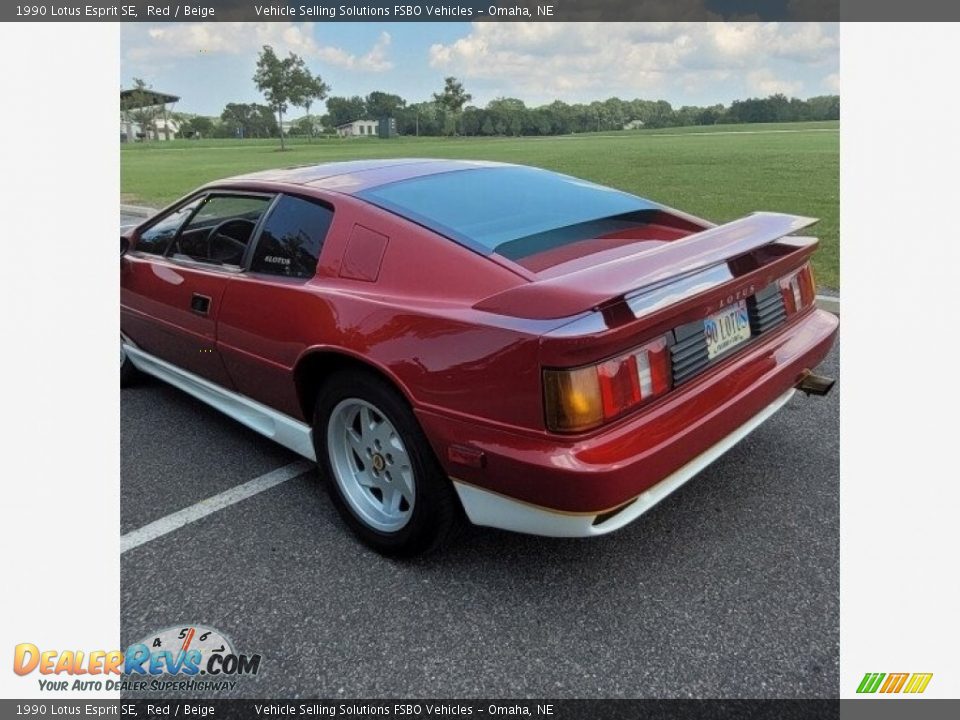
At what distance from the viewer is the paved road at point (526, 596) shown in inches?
81.3

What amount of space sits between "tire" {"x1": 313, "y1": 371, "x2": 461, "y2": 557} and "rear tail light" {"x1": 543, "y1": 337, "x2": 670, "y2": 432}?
549mm

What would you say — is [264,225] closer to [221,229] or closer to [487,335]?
[221,229]

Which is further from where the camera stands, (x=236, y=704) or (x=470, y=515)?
(x=470, y=515)

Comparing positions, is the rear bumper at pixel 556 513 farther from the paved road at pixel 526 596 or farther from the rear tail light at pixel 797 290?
the rear tail light at pixel 797 290

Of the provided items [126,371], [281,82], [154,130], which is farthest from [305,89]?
[126,371]

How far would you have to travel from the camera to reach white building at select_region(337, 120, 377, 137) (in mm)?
51131

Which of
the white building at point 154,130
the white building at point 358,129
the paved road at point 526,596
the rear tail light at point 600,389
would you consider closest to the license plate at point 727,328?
the rear tail light at point 600,389

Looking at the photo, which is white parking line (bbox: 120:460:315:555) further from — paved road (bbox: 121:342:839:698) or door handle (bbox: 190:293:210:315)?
door handle (bbox: 190:293:210:315)

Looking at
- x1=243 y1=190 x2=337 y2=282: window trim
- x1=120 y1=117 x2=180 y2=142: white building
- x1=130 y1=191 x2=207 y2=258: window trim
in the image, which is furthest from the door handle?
x1=120 y1=117 x2=180 y2=142: white building

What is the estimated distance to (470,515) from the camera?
7.67 ft

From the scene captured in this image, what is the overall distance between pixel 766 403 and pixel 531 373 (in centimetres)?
111

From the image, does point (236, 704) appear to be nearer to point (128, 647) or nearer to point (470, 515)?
point (128, 647)

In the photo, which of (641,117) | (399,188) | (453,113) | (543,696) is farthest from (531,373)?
(453,113)

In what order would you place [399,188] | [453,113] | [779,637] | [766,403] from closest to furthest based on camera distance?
[779,637] → [766,403] → [399,188] → [453,113]
